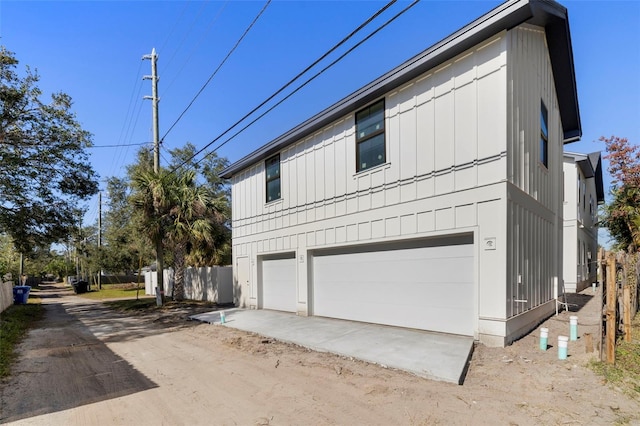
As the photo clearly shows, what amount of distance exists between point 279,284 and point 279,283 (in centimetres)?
4

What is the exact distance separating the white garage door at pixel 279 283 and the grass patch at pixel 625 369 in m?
8.90


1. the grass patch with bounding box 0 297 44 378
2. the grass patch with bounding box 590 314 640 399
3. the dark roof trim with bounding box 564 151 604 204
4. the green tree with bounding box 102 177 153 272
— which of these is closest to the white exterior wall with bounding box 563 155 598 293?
the dark roof trim with bounding box 564 151 604 204

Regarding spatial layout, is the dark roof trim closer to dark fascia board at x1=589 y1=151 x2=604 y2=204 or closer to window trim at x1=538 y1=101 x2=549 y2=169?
dark fascia board at x1=589 y1=151 x2=604 y2=204

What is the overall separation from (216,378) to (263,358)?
4.45 feet

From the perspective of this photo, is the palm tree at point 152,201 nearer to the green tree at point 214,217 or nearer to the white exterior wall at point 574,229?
the green tree at point 214,217

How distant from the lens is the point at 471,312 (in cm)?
758

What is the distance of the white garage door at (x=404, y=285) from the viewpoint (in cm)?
783

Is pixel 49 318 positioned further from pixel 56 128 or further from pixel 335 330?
pixel 335 330

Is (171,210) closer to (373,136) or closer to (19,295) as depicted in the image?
(373,136)

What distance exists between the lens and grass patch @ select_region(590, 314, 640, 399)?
191 inches

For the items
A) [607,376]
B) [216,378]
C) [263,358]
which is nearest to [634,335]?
[607,376]

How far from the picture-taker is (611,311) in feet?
18.9

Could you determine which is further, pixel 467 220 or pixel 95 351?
pixel 95 351

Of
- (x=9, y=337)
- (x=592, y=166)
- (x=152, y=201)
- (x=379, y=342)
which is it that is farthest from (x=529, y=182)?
(x=152, y=201)
